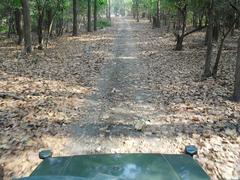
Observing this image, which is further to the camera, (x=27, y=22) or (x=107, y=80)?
(x=27, y=22)

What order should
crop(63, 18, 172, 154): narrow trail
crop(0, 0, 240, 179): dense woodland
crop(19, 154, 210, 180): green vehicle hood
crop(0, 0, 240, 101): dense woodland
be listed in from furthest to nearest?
crop(0, 0, 240, 101): dense woodland → crop(0, 0, 240, 179): dense woodland → crop(63, 18, 172, 154): narrow trail → crop(19, 154, 210, 180): green vehicle hood

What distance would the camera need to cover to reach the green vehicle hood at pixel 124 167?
2.76 m

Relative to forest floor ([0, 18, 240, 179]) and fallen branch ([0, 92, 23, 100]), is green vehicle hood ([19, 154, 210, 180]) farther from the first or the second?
fallen branch ([0, 92, 23, 100])

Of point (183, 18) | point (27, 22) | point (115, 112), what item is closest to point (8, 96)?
point (115, 112)

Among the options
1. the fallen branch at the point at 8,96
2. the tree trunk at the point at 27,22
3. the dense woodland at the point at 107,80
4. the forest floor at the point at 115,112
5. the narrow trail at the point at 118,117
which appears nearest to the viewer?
the forest floor at the point at 115,112

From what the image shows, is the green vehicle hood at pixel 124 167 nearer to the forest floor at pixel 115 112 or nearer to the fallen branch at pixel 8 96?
the forest floor at pixel 115 112

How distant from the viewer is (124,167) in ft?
9.72

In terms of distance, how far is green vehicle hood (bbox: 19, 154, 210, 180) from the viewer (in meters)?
2.76

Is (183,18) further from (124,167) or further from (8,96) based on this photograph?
(124,167)

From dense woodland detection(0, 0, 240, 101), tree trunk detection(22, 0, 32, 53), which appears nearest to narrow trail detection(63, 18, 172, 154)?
dense woodland detection(0, 0, 240, 101)

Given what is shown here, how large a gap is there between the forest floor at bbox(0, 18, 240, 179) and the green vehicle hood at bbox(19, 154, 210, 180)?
2567 mm

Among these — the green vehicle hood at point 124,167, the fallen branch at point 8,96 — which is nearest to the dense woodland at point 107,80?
the fallen branch at point 8,96

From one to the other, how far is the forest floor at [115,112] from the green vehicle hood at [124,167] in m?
2.57

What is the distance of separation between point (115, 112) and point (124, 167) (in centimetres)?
532
